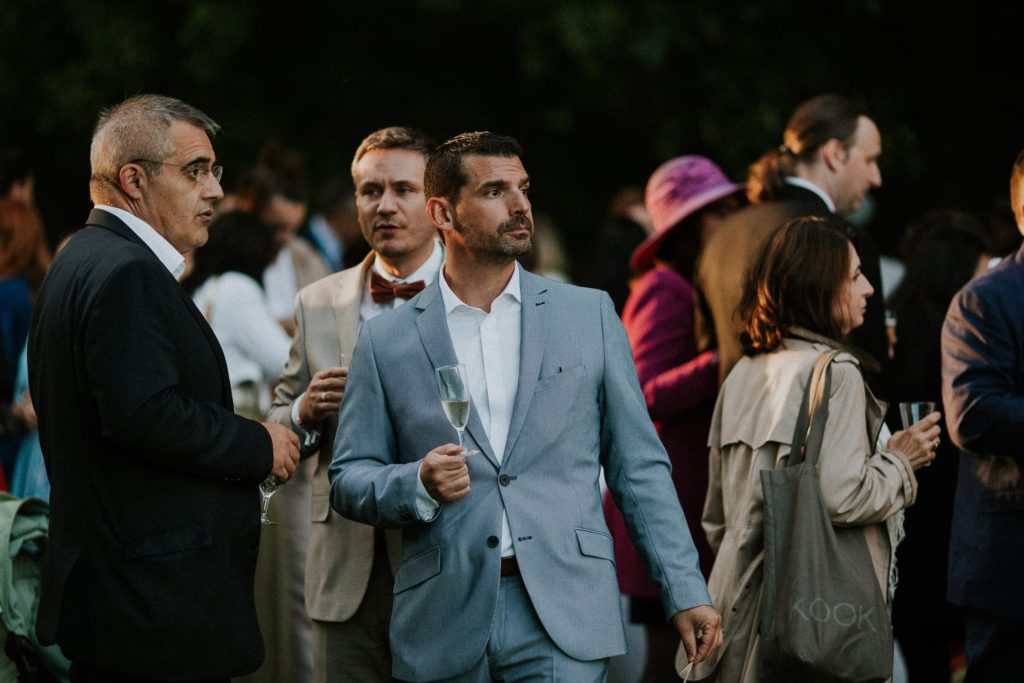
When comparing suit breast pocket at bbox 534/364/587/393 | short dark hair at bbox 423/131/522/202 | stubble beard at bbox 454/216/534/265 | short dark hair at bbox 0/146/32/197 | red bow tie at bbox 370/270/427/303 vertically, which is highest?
short dark hair at bbox 0/146/32/197

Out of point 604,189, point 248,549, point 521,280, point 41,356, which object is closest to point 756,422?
point 521,280

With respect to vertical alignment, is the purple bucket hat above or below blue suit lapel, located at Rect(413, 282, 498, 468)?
above

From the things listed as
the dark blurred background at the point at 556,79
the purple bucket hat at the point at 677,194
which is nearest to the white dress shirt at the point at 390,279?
the purple bucket hat at the point at 677,194

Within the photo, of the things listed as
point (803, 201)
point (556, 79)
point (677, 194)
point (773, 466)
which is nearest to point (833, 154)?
point (803, 201)

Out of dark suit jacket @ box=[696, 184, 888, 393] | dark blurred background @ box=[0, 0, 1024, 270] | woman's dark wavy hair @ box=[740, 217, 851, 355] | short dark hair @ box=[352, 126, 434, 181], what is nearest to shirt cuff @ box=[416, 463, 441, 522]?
woman's dark wavy hair @ box=[740, 217, 851, 355]

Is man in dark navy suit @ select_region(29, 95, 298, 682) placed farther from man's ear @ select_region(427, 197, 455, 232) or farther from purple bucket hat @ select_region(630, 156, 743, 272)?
purple bucket hat @ select_region(630, 156, 743, 272)

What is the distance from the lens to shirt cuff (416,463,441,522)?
13.0 feet

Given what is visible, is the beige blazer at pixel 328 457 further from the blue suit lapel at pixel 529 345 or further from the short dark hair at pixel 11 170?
Result: the short dark hair at pixel 11 170

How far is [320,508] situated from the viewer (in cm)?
497

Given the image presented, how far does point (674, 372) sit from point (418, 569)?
2.09 meters

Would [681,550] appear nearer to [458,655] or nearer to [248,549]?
[458,655]

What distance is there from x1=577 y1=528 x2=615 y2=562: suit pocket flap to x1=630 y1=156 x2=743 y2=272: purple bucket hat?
261cm

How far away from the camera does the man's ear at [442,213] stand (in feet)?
14.4

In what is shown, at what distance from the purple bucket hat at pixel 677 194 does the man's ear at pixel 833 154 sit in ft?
2.04
